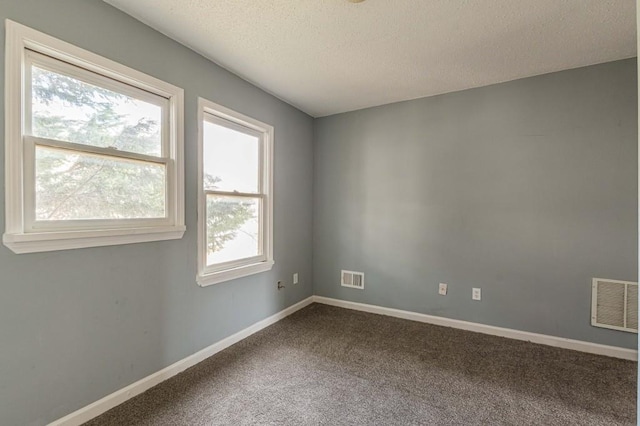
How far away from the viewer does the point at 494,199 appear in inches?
112

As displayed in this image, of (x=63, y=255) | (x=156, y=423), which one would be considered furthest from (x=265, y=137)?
(x=156, y=423)

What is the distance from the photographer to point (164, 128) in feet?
6.91

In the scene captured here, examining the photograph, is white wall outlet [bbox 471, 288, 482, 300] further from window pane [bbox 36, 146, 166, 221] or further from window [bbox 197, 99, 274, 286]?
window pane [bbox 36, 146, 166, 221]

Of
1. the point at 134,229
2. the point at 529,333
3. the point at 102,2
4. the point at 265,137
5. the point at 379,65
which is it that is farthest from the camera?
the point at 265,137

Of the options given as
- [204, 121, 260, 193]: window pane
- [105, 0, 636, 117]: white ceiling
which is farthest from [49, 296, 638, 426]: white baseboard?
[105, 0, 636, 117]: white ceiling

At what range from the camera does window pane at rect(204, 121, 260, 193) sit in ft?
8.16

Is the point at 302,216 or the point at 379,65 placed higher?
the point at 379,65

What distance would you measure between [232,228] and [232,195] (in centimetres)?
32

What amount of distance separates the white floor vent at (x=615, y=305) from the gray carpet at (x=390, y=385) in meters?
0.29

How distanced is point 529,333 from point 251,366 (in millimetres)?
2570

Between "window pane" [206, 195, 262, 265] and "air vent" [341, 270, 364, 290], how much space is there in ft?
3.97

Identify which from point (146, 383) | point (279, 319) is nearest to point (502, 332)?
point (279, 319)

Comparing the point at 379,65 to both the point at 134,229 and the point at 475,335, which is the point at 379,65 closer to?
the point at 134,229

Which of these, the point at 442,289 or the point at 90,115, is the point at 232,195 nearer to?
the point at 90,115
